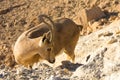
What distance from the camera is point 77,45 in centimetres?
1329

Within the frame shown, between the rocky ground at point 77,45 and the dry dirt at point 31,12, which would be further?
the dry dirt at point 31,12

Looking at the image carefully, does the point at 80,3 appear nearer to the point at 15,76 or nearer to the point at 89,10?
the point at 89,10

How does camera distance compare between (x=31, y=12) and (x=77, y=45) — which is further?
(x=31, y=12)

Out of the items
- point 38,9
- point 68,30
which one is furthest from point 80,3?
point 68,30

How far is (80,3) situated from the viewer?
18203 mm

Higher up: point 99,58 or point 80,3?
point 99,58

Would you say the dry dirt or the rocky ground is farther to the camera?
the dry dirt

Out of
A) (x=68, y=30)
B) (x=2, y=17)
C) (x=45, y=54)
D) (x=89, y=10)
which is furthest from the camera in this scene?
(x=2, y=17)

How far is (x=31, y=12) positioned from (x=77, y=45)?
17.9 feet

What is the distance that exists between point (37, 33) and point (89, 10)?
15.3 ft

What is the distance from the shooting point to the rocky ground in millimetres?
7023

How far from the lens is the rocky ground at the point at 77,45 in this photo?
702cm

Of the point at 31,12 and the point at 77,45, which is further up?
the point at 77,45

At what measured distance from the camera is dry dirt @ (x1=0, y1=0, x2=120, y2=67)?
16594 millimetres
